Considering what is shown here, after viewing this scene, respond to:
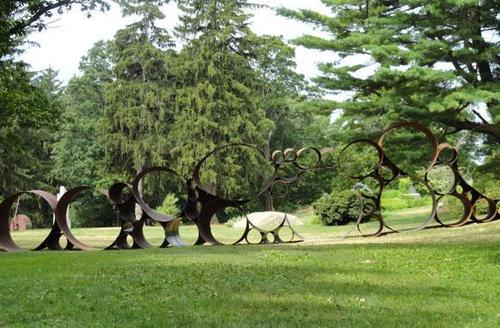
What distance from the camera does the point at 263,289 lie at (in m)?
5.59

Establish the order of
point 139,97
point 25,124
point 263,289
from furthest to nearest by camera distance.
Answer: point 139,97
point 25,124
point 263,289

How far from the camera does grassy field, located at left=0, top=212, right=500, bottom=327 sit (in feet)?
14.4

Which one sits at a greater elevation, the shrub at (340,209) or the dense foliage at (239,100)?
the dense foliage at (239,100)

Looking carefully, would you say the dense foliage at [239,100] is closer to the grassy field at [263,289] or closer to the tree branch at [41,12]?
the tree branch at [41,12]

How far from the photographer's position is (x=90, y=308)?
4.80 metres

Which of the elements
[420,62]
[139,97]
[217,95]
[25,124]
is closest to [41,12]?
[25,124]

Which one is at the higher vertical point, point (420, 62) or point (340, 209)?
point (420, 62)

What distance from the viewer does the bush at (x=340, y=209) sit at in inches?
802

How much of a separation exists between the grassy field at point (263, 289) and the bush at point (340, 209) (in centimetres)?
1107

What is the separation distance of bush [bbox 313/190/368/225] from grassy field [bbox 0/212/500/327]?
11068mm

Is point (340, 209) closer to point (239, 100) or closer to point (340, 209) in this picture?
point (340, 209)

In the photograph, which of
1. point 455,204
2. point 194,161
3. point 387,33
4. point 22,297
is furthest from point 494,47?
point 194,161

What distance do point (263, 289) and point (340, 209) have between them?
1516 cm

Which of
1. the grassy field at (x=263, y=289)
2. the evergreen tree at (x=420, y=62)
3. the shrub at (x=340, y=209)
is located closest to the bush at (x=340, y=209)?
the shrub at (x=340, y=209)
